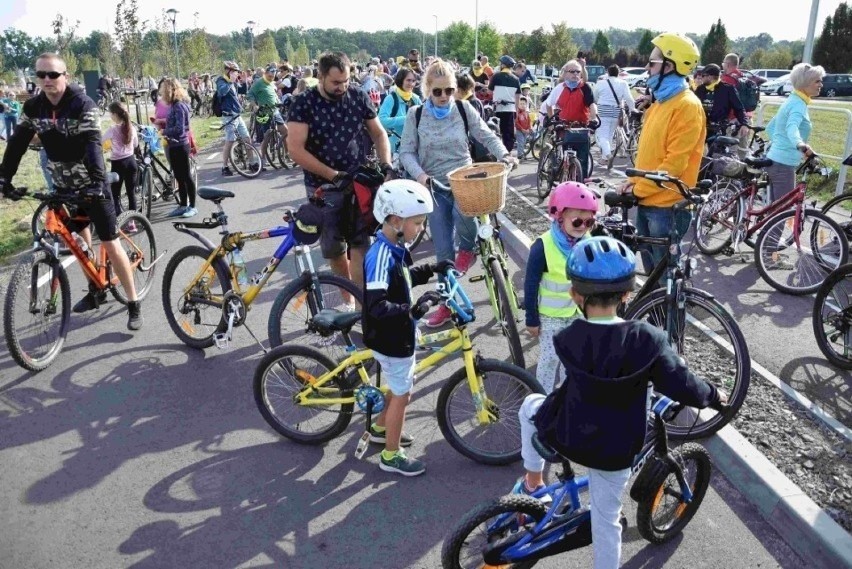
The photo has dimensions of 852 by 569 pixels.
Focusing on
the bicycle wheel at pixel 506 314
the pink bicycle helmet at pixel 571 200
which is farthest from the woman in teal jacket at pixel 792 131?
the pink bicycle helmet at pixel 571 200

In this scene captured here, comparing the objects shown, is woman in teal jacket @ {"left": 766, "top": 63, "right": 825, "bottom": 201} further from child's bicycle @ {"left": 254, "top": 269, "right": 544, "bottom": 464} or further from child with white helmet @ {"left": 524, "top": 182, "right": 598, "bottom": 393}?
child's bicycle @ {"left": 254, "top": 269, "right": 544, "bottom": 464}

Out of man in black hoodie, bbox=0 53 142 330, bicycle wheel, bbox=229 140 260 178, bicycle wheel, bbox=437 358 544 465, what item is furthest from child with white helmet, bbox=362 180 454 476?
bicycle wheel, bbox=229 140 260 178

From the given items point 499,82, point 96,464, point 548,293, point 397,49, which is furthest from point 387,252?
point 397,49

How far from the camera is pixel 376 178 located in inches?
203

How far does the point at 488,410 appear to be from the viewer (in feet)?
12.3

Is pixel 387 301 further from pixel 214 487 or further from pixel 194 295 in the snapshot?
Answer: pixel 194 295

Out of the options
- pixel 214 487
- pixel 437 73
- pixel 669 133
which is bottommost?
pixel 214 487

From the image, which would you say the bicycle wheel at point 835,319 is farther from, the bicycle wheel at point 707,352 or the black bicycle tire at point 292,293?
the black bicycle tire at point 292,293

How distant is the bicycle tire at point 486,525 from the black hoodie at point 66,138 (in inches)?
174

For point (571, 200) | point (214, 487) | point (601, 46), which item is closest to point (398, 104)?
point (571, 200)

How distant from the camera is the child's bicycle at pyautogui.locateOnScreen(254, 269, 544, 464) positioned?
369cm

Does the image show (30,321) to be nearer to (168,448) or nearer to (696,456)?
(168,448)

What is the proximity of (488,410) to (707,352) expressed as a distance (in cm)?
215

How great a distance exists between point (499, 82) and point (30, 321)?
367 inches
